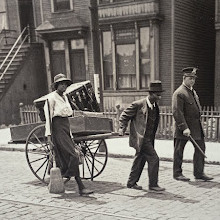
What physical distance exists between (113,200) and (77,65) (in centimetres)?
1114

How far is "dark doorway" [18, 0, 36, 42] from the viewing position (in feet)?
58.1

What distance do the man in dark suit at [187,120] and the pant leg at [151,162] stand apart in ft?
2.60

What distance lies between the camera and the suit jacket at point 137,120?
565 centimetres

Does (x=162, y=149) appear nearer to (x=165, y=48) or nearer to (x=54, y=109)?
(x=54, y=109)

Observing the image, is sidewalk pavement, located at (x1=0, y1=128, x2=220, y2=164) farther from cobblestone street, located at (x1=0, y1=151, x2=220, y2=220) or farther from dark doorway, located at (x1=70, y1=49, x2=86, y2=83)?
dark doorway, located at (x1=70, y1=49, x2=86, y2=83)

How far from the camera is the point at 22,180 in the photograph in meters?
6.75

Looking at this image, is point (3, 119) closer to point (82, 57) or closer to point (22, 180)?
point (82, 57)

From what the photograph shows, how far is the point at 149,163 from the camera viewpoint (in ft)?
18.6

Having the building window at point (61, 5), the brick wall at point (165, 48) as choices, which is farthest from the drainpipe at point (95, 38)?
the building window at point (61, 5)

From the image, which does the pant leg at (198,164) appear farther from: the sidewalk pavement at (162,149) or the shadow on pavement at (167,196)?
the sidewalk pavement at (162,149)

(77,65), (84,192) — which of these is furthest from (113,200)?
(77,65)

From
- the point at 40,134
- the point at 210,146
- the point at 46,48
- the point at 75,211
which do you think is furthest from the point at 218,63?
the point at 75,211

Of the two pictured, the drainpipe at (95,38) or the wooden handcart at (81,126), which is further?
the drainpipe at (95,38)

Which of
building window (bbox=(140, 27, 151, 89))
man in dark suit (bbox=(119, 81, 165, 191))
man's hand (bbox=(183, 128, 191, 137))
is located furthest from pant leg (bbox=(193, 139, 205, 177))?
building window (bbox=(140, 27, 151, 89))
